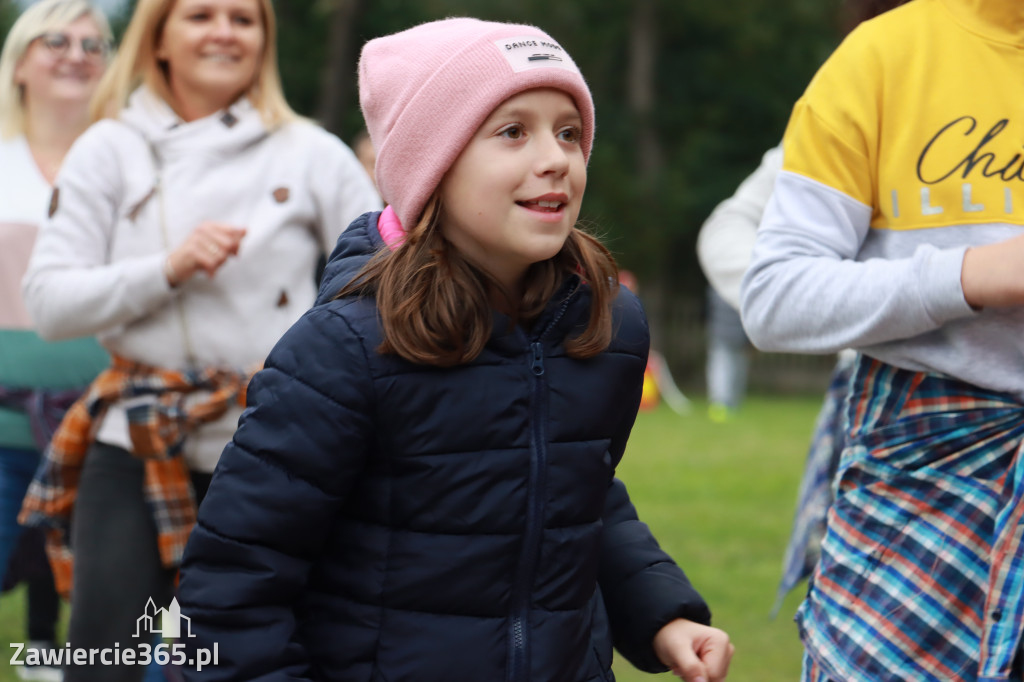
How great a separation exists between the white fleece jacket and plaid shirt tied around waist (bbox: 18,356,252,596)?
40 millimetres

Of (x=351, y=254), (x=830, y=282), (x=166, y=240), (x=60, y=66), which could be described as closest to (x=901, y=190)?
(x=830, y=282)

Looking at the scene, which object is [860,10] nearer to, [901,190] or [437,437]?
[901,190]

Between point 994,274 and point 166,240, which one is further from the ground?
point 994,274

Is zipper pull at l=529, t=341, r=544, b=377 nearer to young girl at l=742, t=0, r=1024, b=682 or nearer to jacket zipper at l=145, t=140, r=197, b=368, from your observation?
young girl at l=742, t=0, r=1024, b=682

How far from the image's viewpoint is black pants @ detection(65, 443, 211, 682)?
3105 mm

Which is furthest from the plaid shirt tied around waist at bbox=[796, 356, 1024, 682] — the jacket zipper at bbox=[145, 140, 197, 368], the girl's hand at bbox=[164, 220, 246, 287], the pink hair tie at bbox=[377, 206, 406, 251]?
the jacket zipper at bbox=[145, 140, 197, 368]

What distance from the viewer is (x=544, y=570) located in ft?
6.72

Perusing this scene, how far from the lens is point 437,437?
→ 6.57ft

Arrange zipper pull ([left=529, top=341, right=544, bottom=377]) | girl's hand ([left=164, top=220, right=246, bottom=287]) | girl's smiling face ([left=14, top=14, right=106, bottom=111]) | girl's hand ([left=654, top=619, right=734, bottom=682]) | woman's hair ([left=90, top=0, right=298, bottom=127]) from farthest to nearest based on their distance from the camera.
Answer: girl's smiling face ([left=14, top=14, right=106, bottom=111]) → woman's hair ([left=90, top=0, right=298, bottom=127]) → girl's hand ([left=164, top=220, right=246, bottom=287]) → girl's hand ([left=654, top=619, right=734, bottom=682]) → zipper pull ([left=529, top=341, right=544, bottom=377])

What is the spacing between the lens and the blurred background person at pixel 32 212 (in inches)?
168

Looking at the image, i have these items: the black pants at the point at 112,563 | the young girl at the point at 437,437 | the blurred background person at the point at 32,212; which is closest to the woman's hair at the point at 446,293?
the young girl at the point at 437,437

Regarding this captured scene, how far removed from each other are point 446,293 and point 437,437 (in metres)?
0.21

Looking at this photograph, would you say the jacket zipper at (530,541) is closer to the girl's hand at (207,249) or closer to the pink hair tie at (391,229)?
the pink hair tie at (391,229)

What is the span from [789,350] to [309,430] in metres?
0.88
